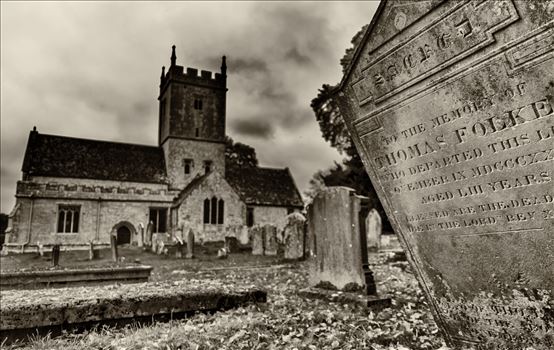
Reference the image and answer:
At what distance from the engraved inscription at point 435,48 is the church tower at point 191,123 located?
31.4 m

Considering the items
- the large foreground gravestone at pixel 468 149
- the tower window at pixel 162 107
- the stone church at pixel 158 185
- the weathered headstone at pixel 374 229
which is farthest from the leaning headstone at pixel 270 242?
the tower window at pixel 162 107

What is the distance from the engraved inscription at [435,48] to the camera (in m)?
2.48

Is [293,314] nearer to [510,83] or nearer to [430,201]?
[430,201]

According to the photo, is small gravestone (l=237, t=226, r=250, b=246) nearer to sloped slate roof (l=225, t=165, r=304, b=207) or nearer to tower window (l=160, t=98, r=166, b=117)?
sloped slate roof (l=225, t=165, r=304, b=207)

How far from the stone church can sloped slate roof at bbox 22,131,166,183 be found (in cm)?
7

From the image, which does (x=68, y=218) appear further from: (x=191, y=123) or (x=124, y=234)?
(x=191, y=123)

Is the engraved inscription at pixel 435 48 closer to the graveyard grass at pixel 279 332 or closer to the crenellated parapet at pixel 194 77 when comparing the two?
the graveyard grass at pixel 279 332

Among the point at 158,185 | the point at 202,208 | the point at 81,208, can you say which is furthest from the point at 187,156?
the point at 81,208

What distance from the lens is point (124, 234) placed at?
27797 millimetres

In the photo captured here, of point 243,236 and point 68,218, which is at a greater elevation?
point 68,218

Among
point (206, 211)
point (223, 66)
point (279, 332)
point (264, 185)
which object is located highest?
point (223, 66)

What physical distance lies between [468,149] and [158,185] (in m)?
31.3

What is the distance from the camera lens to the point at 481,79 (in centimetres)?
263

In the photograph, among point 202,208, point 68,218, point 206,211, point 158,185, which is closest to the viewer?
point 68,218
